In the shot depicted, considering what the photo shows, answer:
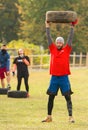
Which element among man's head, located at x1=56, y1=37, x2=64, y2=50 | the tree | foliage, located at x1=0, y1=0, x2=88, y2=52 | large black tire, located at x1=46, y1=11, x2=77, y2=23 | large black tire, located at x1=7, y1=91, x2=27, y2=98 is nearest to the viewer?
man's head, located at x1=56, y1=37, x2=64, y2=50

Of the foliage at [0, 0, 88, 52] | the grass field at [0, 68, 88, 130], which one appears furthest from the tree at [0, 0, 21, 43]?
the grass field at [0, 68, 88, 130]

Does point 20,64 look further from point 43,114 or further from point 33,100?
point 43,114

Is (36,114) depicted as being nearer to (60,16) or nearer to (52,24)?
(60,16)

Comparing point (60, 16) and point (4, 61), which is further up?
point (60, 16)

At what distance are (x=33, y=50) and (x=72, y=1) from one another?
15.1 m

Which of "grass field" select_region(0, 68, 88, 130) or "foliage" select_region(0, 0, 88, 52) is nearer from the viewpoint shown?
"grass field" select_region(0, 68, 88, 130)

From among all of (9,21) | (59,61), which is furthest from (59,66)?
(9,21)

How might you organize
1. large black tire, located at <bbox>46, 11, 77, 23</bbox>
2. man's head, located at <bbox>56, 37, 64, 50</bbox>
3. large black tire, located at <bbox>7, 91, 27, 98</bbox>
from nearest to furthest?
man's head, located at <bbox>56, 37, 64, 50</bbox>, large black tire, located at <bbox>46, 11, 77, 23</bbox>, large black tire, located at <bbox>7, 91, 27, 98</bbox>

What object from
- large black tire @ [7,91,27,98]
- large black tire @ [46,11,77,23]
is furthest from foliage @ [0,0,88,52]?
large black tire @ [46,11,77,23]

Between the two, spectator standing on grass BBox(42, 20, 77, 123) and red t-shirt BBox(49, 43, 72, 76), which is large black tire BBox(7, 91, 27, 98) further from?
red t-shirt BBox(49, 43, 72, 76)

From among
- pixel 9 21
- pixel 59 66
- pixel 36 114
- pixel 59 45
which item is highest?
pixel 59 45

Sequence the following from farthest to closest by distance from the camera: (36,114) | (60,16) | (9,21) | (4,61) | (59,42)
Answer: (9,21), (4,61), (36,114), (60,16), (59,42)

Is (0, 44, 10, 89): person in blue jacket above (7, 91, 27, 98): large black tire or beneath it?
above

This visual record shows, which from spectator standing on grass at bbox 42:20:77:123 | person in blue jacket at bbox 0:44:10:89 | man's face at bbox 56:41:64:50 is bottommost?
person in blue jacket at bbox 0:44:10:89
